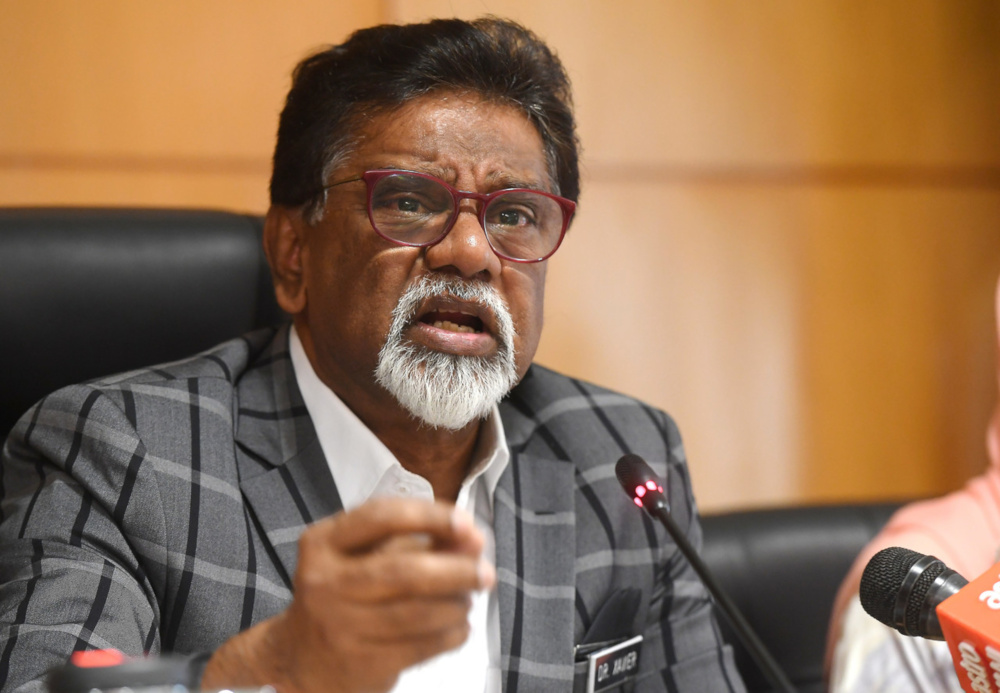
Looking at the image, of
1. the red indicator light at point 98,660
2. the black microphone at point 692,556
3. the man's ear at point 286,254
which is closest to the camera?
the red indicator light at point 98,660

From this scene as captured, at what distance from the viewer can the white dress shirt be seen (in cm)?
119

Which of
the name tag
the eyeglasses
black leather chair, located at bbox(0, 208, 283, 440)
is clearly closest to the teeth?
the eyeglasses

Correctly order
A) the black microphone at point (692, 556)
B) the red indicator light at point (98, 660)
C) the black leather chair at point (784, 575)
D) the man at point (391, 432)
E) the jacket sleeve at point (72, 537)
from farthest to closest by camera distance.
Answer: the black leather chair at point (784, 575) → the man at point (391, 432) → the jacket sleeve at point (72, 537) → the black microphone at point (692, 556) → the red indicator light at point (98, 660)

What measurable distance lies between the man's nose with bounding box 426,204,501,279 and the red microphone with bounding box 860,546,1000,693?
1.90ft

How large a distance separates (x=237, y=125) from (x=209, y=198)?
159mm

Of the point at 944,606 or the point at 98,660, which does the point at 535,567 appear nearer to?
the point at 944,606

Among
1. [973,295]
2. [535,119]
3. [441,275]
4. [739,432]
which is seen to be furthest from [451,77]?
[973,295]

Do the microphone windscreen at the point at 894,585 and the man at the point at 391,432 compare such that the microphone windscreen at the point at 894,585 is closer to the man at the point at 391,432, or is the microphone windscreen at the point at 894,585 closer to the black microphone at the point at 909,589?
the black microphone at the point at 909,589

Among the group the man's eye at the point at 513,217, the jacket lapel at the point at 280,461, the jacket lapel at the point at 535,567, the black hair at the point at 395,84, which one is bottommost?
the jacket lapel at the point at 535,567

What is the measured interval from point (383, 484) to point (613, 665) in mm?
392

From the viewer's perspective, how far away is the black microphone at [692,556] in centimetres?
74

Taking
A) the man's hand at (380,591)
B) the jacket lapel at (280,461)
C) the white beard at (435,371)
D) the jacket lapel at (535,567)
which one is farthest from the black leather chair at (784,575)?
the man's hand at (380,591)

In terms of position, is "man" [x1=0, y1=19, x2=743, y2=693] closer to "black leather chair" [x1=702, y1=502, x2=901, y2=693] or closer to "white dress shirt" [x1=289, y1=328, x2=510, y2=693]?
"white dress shirt" [x1=289, y1=328, x2=510, y2=693]

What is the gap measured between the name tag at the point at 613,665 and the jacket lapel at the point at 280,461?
39 cm
